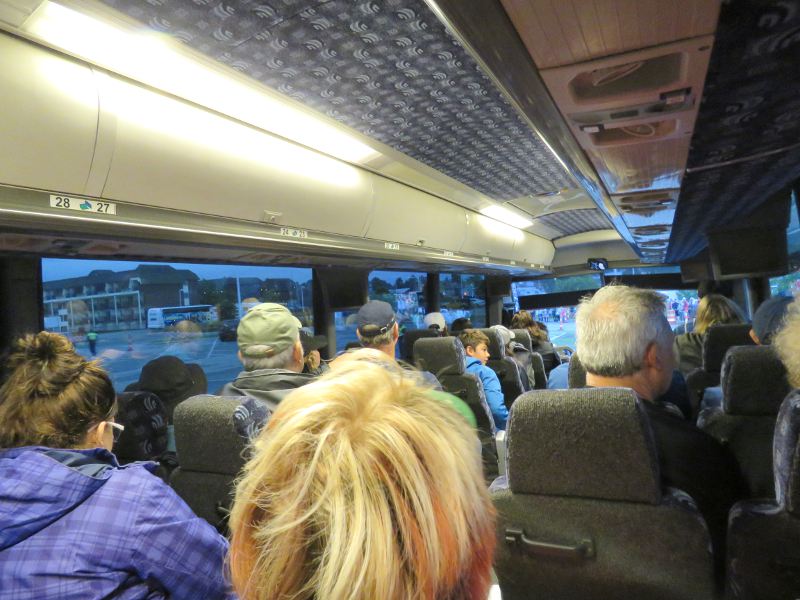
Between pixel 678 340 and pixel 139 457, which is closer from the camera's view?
pixel 139 457

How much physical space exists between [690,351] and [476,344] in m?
2.15

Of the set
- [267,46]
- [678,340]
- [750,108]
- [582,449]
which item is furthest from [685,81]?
[678,340]

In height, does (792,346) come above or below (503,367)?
above

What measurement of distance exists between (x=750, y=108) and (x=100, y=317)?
14.0 feet

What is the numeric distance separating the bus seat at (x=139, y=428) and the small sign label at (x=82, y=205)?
4.13ft

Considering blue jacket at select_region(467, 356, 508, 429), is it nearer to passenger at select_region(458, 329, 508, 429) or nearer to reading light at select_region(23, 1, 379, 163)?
passenger at select_region(458, 329, 508, 429)

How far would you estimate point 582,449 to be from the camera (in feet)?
4.99

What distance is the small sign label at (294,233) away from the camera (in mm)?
3627

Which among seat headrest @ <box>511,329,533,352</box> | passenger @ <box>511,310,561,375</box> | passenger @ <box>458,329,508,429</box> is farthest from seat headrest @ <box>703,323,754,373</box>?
passenger @ <box>511,310,561,375</box>

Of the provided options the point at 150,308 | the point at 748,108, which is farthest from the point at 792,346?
the point at 150,308

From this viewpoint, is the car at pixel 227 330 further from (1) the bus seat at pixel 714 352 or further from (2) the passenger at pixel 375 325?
(1) the bus seat at pixel 714 352

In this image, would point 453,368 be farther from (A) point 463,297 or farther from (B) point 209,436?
(A) point 463,297

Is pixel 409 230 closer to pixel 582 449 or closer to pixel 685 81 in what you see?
pixel 685 81

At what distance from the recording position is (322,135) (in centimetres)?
316
